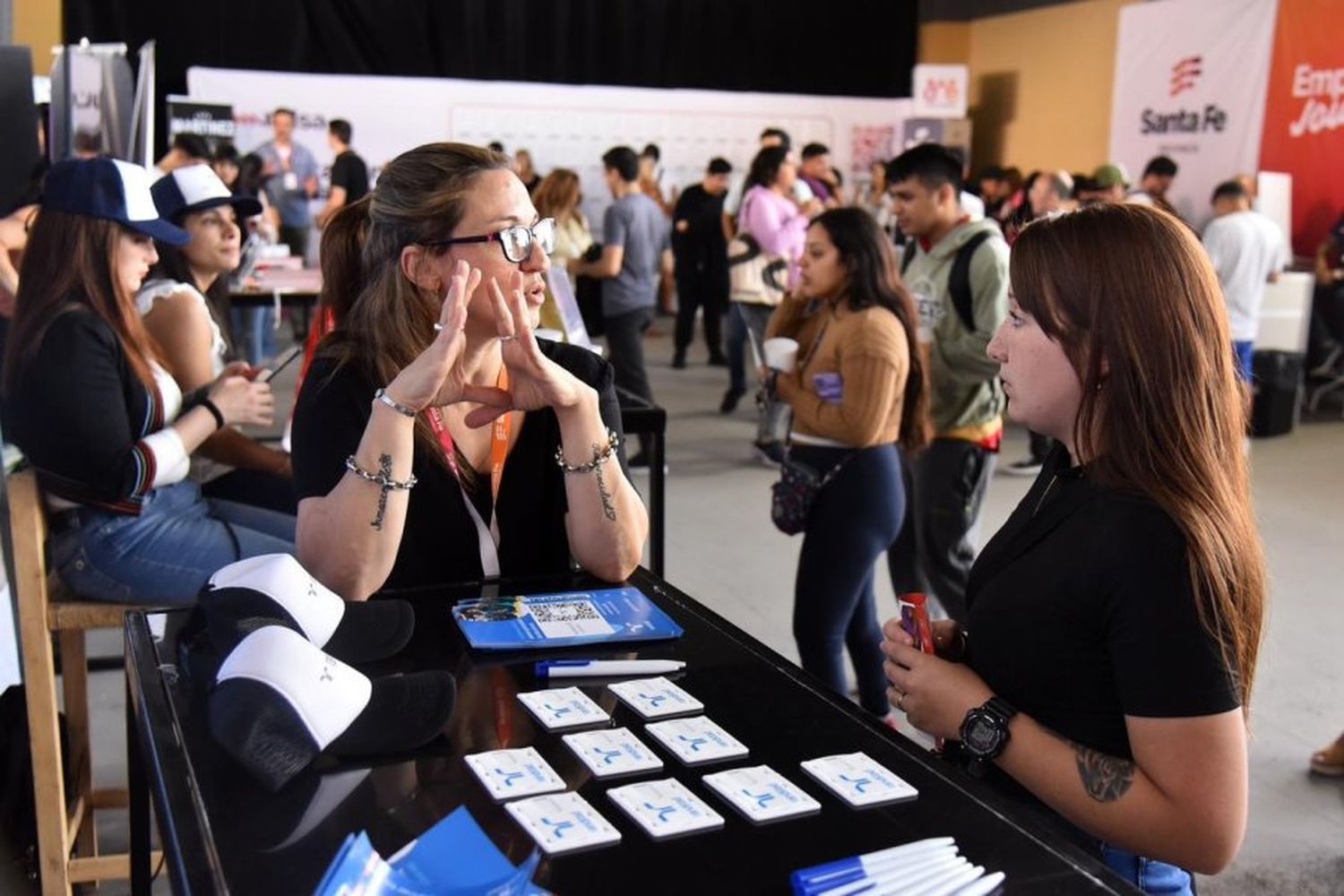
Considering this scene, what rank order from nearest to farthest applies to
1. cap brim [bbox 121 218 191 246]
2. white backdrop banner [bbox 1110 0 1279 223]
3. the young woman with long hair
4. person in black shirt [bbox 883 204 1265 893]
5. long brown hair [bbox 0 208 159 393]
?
person in black shirt [bbox 883 204 1265 893], long brown hair [bbox 0 208 159 393], cap brim [bbox 121 218 191 246], the young woman with long hair, white backdrop banner [bbox 1110 0 1279 223]

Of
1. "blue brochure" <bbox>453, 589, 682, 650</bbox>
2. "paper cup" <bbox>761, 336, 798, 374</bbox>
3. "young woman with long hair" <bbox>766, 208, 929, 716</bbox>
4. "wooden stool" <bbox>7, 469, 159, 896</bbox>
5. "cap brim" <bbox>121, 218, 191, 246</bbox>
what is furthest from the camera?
"paper cup" <bbox>761, 336, 798, 374</bbox>

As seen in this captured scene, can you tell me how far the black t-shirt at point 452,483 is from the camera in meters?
1.80

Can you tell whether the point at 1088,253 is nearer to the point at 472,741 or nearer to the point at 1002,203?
the point at 472,741

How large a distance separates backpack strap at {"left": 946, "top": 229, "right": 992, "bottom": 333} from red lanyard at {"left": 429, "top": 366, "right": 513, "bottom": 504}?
5.48 ft

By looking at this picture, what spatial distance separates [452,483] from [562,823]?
87cm

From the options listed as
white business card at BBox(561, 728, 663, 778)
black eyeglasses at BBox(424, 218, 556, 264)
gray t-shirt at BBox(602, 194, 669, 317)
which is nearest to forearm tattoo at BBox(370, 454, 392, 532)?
black eyeglasses at BBox(424, 218, 556, 264)

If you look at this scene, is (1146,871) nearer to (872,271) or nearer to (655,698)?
(655,698)

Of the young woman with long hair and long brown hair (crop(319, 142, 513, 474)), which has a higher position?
long brown hair (crop(319, 142, 513, 474))

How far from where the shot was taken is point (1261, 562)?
4.17 feet

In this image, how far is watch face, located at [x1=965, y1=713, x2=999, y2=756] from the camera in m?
1.30

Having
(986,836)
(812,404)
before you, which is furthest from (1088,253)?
(812,404)

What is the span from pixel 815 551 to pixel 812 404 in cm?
34

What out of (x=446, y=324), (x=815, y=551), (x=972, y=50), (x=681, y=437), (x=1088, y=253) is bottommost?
(x=681, y=437)

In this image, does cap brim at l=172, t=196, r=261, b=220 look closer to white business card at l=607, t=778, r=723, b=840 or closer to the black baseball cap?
the black baseball cap
